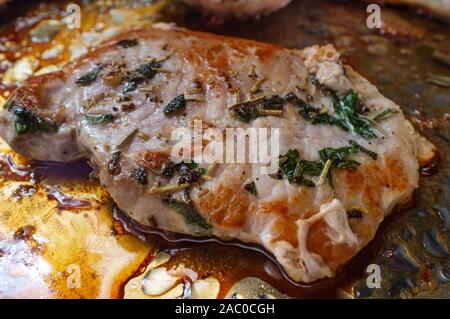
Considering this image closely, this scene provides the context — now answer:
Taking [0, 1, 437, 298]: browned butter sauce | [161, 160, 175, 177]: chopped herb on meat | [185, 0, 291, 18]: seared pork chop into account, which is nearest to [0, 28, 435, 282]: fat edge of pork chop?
[161, 160, 175, 177]: chopped herb on meat

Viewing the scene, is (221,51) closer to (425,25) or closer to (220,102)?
(220,102)

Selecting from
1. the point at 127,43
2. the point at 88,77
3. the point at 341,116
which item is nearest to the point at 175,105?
the point at 88,77

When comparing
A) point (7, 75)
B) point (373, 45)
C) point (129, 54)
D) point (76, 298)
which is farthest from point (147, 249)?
point (373, 45)

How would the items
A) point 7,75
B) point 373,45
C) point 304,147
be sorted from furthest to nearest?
1. point 373,45
2. point 7,75
3. point 304,147

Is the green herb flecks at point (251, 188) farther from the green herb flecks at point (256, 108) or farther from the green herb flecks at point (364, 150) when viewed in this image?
the green herb flecks at point (364, 150)

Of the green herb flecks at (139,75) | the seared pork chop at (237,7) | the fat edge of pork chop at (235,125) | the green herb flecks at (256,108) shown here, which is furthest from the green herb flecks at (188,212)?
the seared pork chop at (237,7)

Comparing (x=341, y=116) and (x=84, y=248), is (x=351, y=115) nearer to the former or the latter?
(x=341, y=116)
